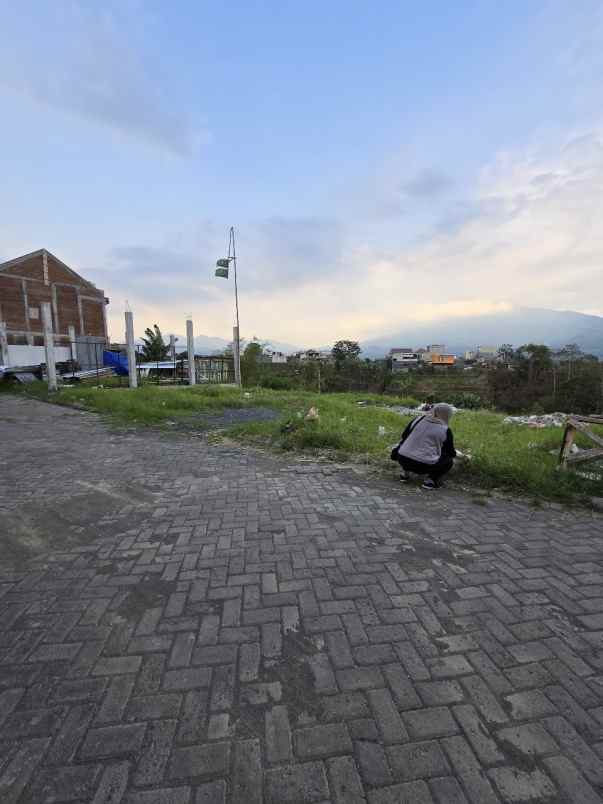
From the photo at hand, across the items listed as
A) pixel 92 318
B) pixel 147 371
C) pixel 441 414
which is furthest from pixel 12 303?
pixel 441 414

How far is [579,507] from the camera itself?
4.08 metres

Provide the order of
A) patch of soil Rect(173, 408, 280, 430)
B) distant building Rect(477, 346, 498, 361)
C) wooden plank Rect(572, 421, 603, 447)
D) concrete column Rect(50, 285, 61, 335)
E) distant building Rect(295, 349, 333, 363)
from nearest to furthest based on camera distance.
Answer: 1. wooden plank Rect(572, 421, 603, 447)
2. patch of soil Rect(173, 408, 280, 430)
3. concrete column Rect(50, 285, 61, 335)
4. distant building Rect(295, 349, 333, 363)
5. distant building Rect(477, 346, 498, 361)

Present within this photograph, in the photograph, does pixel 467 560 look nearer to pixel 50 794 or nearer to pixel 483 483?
pixel 483 483

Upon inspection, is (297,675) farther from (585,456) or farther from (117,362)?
(117,362)

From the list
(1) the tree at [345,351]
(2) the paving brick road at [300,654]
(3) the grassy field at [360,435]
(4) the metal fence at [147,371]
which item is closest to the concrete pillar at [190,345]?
(4) the metal fence at [147,371]

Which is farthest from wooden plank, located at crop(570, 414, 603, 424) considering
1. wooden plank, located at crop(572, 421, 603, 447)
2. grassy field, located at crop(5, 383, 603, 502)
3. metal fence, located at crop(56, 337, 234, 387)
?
metal fence, located at crop(56, 337, 234, 387)

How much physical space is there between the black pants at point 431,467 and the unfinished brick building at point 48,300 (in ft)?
86.7

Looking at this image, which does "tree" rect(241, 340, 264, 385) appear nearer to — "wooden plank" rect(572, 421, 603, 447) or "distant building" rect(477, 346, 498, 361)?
"wooden plank" rect(572, 421, 603, 447)

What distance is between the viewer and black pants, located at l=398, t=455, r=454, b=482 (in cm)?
452

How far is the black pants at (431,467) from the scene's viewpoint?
452 cm

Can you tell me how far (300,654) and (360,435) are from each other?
5.19 metres

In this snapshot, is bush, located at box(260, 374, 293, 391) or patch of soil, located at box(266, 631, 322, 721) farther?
bush, located at box(260, 374, 293, 391)

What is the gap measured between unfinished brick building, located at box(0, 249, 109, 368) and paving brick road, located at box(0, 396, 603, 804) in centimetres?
2669

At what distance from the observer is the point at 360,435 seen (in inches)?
279
